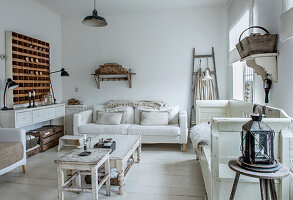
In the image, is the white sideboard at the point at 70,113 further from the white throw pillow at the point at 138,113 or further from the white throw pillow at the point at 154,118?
the white throw pillow at the point at 154,118

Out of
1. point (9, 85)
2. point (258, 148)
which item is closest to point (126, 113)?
point (9, 85)

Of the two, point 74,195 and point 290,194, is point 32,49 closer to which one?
point 74,195

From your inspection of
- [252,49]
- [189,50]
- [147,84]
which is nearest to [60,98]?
[147,84]

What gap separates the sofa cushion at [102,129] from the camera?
3.97 meters

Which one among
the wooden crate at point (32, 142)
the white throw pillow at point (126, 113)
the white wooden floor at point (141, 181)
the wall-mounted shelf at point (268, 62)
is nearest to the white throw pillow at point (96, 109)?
the white throw pillow at point (126, 113)

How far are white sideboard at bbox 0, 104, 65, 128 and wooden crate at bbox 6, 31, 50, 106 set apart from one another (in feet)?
1.00

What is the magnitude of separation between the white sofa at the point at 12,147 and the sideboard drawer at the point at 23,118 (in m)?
0.51

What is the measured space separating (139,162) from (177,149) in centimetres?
98

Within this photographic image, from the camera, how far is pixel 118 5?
4.38m

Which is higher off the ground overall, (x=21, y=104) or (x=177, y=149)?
(x=21, y=104)

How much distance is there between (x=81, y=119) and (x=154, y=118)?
4.75 ft

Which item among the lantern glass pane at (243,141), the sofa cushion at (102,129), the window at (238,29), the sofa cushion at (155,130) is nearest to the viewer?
the lantern glass pane at (243,141)

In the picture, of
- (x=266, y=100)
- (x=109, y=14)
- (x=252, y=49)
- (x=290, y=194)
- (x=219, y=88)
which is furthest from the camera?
(x=109, y=14)

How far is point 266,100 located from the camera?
229 cm
